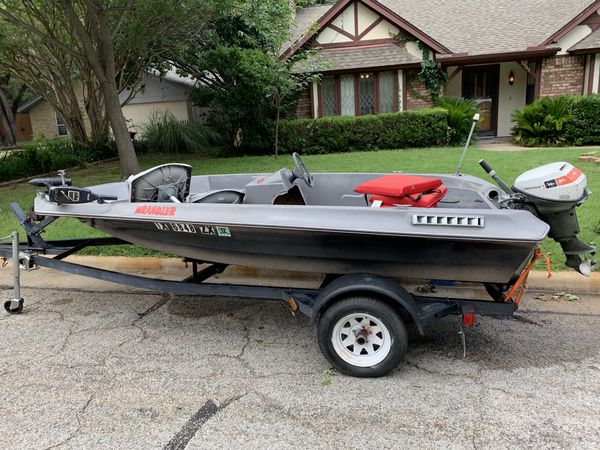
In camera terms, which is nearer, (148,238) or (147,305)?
(148,238)

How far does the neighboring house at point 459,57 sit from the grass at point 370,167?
10.6 feet

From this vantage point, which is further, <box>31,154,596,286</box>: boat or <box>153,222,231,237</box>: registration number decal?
<box>153,222,231,237</box>: registration number decal

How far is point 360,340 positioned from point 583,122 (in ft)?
43.0

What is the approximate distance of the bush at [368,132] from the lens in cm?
1493

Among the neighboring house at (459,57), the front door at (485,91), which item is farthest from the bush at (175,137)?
the front door at (485,91)

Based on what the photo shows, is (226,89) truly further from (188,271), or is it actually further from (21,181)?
(188,271)

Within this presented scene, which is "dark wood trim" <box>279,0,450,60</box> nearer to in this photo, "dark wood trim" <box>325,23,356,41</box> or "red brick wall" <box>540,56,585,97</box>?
"dark wood trim" <box>325,23,356,41</box>

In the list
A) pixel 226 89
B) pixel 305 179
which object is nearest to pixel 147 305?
pixel 305 179

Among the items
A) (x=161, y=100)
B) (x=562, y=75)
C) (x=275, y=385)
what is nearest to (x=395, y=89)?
(x=562, y=75)

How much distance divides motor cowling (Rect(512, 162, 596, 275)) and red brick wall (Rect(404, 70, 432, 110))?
13590mm

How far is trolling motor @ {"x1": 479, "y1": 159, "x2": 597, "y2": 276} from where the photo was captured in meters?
3.35

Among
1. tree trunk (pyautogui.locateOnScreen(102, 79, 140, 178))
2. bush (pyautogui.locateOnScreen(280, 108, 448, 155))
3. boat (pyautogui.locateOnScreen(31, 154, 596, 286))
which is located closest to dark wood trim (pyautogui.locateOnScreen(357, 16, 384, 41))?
bush (pyautogui.locateOnScreen(280, 108, 448, 155))

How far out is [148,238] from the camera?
3996 mm

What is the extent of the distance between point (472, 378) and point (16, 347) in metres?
3.48
